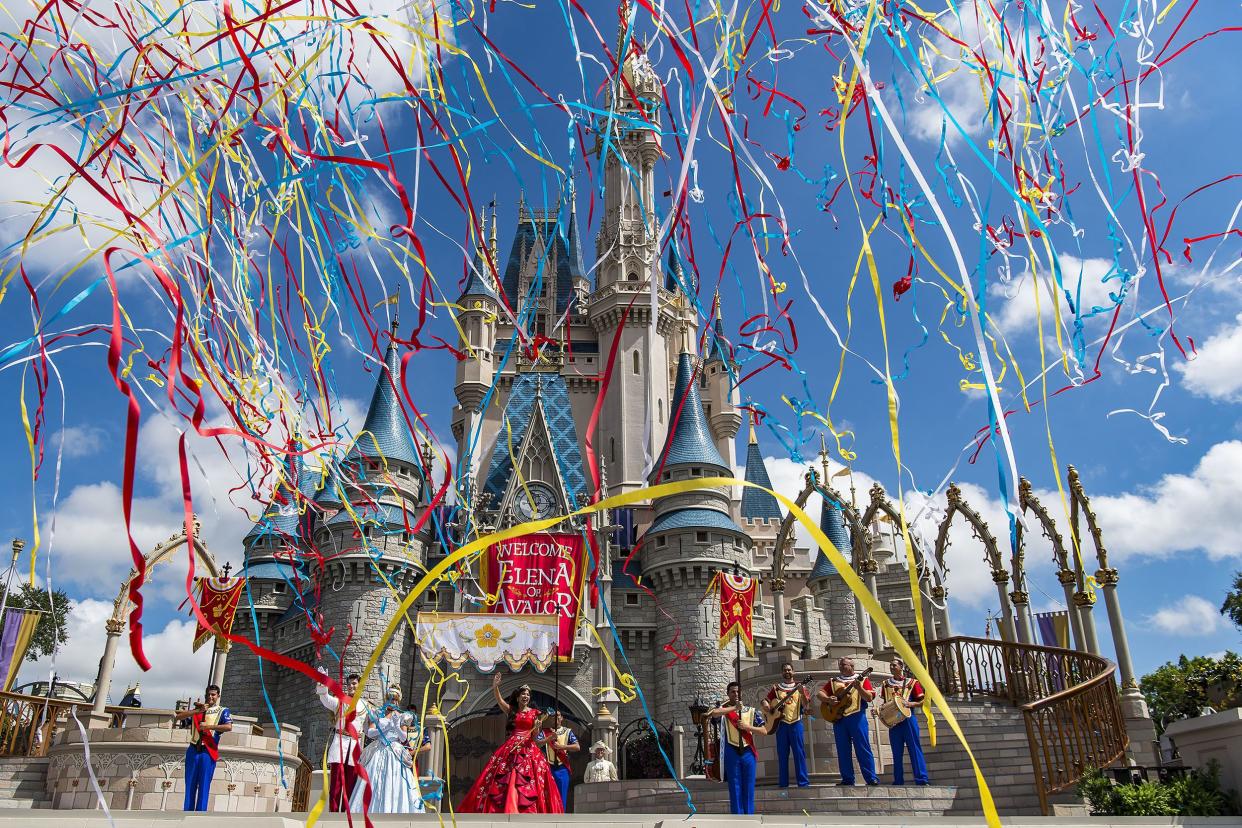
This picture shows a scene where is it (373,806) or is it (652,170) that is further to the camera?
(652,170)

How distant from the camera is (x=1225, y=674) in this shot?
1100 inches

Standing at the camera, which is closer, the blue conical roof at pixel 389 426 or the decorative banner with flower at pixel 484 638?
the decorative banner with flower at pixel 484 638

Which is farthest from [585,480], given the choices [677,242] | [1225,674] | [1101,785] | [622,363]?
[677,242]

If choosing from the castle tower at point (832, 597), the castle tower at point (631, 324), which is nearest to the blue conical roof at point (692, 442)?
the castle tower at point (631, 324)

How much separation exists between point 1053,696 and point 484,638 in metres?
15.3

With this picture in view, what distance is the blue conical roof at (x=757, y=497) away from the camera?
4688 cm

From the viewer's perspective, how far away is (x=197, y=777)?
867cm

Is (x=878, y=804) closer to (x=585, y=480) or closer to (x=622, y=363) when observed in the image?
(x=585, y=480)

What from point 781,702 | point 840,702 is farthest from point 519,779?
point 840,702

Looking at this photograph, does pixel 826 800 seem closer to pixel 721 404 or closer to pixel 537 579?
pixel 537 579

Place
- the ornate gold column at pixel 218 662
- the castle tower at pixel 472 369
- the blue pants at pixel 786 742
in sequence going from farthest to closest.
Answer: the castle tower at pixel 472 369 → the ornate gold column at pixel 218 662 → the blue pants at pixel 786 742

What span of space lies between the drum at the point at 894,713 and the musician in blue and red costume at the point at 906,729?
0.09ft

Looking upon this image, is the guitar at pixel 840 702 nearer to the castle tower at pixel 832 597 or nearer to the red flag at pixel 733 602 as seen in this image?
the red flag at pixel 733 602

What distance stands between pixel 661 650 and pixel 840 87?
91.9 ft
